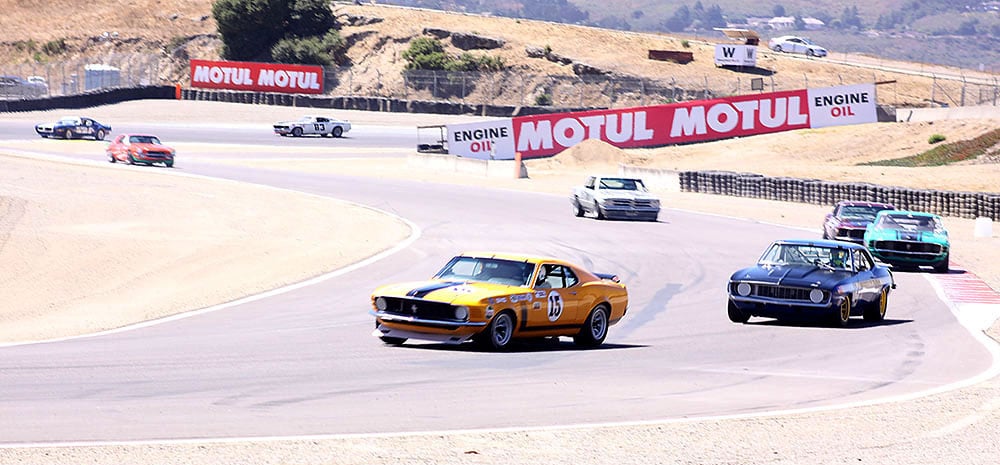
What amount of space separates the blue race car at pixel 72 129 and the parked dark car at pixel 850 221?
141ft

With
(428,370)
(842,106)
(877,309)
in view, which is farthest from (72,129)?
(428,370)

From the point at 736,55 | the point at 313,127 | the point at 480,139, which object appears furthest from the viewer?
the point at 736,55

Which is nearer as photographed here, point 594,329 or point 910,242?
point 594,329

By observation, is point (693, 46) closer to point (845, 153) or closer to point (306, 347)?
point (845, 153)

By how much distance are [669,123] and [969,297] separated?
137 feet

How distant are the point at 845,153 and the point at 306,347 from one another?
4758 centimetres

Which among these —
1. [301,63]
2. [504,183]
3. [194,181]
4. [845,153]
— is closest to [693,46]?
[301,63]

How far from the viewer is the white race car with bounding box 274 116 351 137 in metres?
72.5

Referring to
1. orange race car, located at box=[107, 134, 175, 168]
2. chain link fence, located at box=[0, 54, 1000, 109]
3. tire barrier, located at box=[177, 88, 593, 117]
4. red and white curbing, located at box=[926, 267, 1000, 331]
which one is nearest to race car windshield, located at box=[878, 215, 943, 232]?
red and white curbing, located at box=[926, 267, 1000, 331]

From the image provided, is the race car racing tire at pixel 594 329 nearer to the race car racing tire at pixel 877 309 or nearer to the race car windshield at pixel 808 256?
the race car windshield at pixel 808 256

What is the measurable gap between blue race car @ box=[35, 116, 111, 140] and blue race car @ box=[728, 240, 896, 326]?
165ft

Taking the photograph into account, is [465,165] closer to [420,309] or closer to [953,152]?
[953,152]

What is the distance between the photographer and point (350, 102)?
280 ft

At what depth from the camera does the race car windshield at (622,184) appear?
36.0 m
